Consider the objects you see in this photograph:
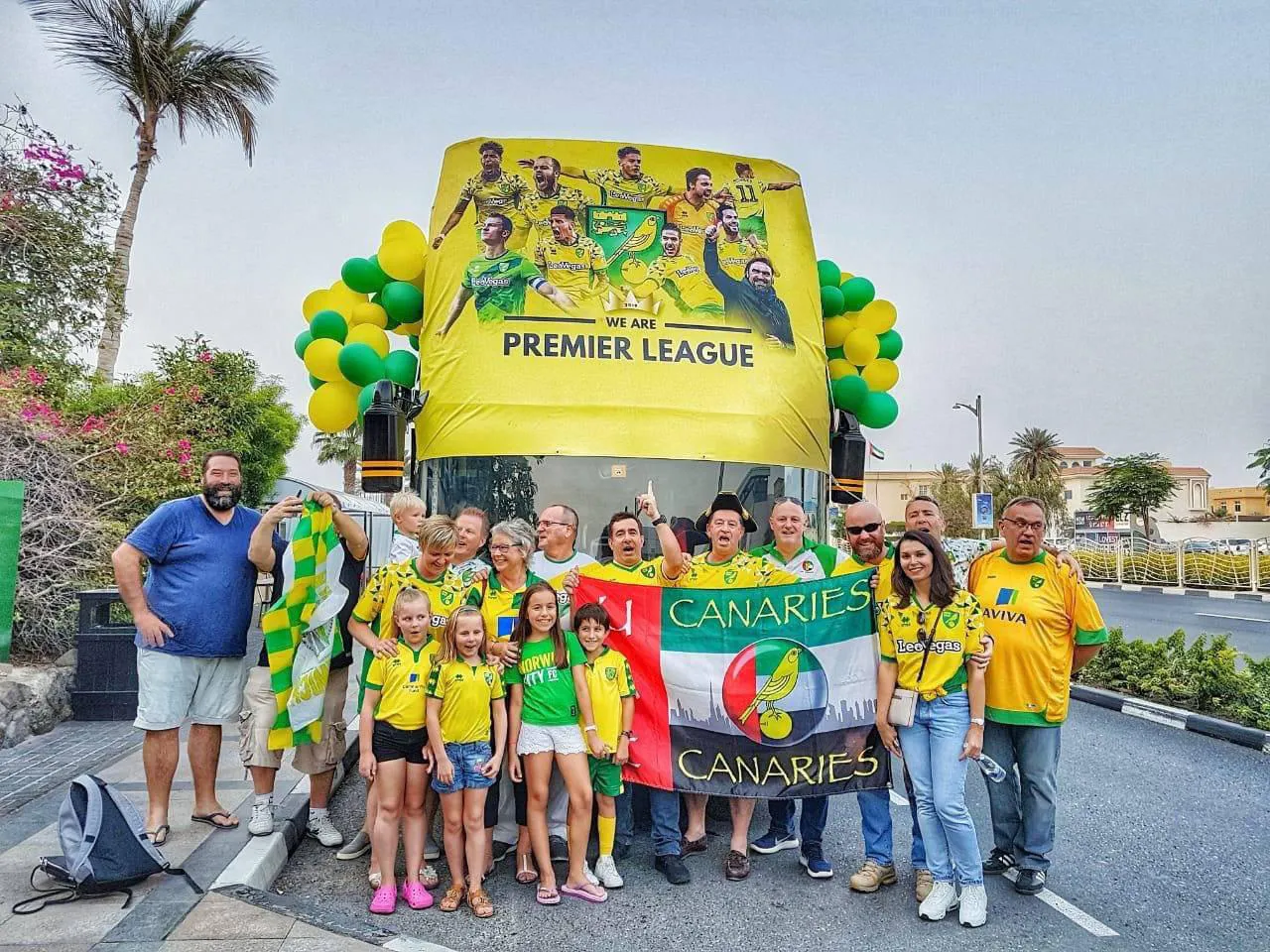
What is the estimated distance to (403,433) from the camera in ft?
18.5

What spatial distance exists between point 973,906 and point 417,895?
256cm

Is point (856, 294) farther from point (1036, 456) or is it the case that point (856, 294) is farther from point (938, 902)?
point (1036, 456)

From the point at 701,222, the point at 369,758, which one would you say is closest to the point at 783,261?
the point at 701,222

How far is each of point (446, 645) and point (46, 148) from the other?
12290 millimetres

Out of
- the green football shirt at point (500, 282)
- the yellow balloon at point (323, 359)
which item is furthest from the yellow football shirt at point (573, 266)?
the yellow balloon at point (323, 359)

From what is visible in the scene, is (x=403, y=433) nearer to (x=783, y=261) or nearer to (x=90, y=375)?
(x=783, y=261)

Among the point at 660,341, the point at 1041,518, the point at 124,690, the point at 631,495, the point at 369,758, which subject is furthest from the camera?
the point at 124,690

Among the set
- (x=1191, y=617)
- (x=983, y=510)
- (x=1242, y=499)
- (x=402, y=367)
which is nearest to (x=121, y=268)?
(x=402, y=367)

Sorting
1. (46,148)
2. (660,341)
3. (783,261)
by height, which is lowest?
(660,341)

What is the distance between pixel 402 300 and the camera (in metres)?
6.70

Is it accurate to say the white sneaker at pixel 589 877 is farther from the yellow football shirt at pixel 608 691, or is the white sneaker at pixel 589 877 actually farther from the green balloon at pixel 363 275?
the green balloon at pixel 363 275

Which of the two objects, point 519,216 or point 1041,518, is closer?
point 1041,518

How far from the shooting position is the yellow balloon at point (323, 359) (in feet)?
22.8

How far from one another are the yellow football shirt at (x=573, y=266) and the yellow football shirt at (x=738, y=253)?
829 mm
